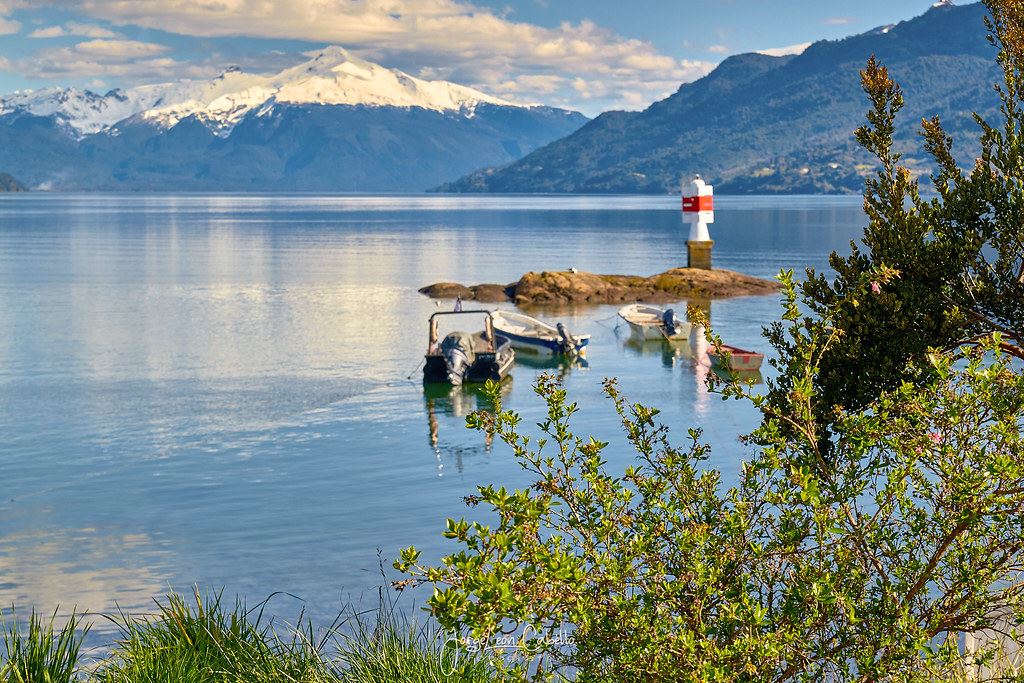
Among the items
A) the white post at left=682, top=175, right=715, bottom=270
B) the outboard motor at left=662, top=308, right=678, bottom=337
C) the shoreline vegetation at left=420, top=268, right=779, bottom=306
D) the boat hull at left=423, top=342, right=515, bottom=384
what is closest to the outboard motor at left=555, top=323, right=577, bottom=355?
the outboard motor at left=662, top=308, right=678, bottom=337

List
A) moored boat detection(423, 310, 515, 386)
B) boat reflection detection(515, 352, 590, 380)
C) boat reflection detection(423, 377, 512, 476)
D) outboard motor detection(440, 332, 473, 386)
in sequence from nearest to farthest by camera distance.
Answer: boat reflection detection(423, 377, 512, 476), outboard motor detection(440, 332, 473, 386), moored boat detection(423, 310, 515, 386), boat reflection detection(515, 352, 590, 380)

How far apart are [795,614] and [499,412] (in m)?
2.51

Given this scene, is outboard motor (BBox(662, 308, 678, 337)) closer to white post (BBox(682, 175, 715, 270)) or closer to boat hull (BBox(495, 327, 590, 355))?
boat hull (BBox(495, 327, 590, 355))

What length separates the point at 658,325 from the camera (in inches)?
2217

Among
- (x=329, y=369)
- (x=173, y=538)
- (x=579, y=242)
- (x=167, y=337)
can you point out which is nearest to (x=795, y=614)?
(x=173, y=538)

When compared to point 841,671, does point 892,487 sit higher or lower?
higher

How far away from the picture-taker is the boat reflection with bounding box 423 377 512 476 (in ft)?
109

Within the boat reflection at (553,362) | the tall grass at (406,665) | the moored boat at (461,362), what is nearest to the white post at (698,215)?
the boat reflection at (553,362)

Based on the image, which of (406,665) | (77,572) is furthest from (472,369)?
(406,665)

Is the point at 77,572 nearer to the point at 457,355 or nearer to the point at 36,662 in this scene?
the point at 36,662

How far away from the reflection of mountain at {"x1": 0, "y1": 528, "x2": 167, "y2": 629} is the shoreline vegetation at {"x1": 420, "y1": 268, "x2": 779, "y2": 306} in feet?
166

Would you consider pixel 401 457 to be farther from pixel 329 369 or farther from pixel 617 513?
pixel 617 513

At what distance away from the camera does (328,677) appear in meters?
10.8

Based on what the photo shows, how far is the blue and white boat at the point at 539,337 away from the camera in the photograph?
51.5m
